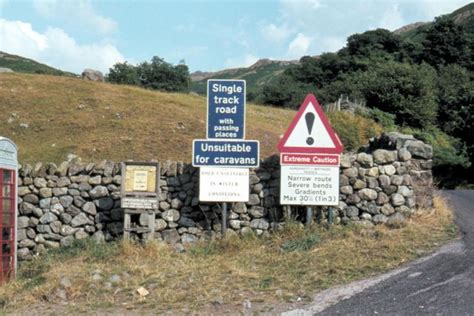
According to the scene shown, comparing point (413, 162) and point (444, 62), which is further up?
point (444, 62)

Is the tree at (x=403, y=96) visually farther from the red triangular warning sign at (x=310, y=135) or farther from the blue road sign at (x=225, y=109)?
the blue road sign at (x=225, y=109)

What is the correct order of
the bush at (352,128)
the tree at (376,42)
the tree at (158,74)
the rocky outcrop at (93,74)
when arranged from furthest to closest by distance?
1. the tree at (376,42)
2. the tree at (158,74)
3. the rocky outcrop at (93,74)
4. the bush at (352,128)

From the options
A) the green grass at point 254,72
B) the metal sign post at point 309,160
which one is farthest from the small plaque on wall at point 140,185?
the green grass at point 254,72

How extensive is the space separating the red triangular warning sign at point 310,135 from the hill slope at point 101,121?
997cm

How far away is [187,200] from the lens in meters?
9.48

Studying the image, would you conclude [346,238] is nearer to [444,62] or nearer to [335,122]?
[335,122]

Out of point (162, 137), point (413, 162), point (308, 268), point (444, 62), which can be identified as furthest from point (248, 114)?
point (444, 62)

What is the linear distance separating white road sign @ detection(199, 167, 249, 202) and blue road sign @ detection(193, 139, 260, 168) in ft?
0.28

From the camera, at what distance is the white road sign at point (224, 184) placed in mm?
9047

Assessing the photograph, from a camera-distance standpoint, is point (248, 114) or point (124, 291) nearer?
point (124, 291)

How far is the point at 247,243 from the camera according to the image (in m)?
8.88

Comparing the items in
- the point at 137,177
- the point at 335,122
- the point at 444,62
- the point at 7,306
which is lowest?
the point at 7,306

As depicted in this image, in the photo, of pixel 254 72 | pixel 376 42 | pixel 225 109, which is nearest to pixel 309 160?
pixel 225 109

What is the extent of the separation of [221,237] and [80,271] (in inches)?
92.7
